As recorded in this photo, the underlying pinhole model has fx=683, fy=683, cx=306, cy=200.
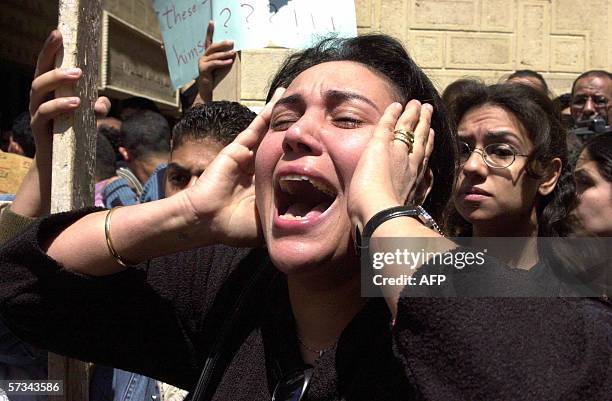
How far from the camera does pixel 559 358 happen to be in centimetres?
107

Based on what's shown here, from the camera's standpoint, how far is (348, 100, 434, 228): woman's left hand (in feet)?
4.02

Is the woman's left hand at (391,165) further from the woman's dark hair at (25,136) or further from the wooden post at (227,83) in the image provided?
the woman's dark hair at (25,136)

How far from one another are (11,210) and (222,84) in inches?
45.8

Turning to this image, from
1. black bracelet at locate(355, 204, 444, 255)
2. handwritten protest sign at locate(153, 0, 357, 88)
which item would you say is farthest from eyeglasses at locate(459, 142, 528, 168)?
black bracelet at locate(355, 204, 444, 255)

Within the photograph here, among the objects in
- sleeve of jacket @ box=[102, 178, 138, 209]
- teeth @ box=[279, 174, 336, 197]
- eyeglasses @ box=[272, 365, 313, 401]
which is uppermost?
teeth @ box=[279, 174, 336, 197]

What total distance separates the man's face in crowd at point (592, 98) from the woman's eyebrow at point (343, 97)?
9.72ft

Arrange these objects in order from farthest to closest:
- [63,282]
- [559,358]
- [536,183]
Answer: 1. [536,183]
2. [63,282]
3. [559,358]

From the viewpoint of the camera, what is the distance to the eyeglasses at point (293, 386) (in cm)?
134

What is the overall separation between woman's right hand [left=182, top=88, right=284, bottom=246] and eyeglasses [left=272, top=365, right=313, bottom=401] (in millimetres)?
350

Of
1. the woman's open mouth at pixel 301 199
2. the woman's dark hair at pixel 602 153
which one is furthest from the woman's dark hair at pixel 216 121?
the woman's dark hair at pixel 602 153

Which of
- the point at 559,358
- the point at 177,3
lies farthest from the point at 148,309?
the point at 177,3

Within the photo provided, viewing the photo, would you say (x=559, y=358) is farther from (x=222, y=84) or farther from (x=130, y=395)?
(x=222, y=84)

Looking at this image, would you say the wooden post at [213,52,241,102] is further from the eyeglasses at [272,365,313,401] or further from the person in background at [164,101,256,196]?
the eyeglasses at [272,365,313,401]

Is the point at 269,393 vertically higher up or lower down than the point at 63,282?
lower down
